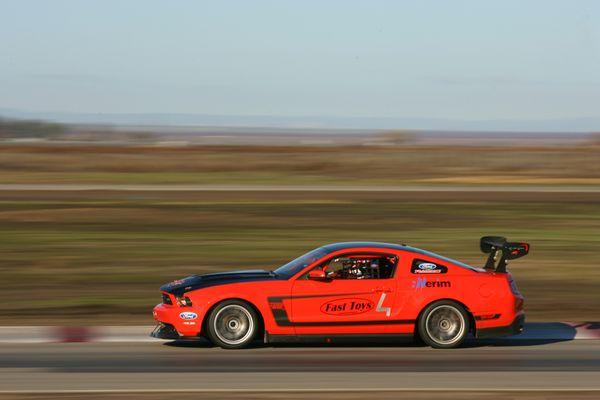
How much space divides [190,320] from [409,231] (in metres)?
16.4

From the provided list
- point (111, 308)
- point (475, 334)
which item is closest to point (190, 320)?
point (475, 334)

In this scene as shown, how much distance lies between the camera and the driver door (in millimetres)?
10867

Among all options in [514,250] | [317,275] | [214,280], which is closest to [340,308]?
[317,275]

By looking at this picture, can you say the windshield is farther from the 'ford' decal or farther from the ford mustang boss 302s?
the 'ford' decal

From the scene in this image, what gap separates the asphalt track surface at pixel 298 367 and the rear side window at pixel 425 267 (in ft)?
3.07

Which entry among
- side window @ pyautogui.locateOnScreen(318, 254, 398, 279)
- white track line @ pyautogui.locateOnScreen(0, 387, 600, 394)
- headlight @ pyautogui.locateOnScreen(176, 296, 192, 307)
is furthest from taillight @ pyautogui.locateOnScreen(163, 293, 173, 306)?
white track line @ pyautogui.locateOnScreen(0, 387, 600, 394)

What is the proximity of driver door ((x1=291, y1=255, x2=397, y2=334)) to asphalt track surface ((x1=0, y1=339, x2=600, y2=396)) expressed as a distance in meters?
0.30

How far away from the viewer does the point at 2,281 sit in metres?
17.8

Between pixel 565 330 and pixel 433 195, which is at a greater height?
pixel 433 195

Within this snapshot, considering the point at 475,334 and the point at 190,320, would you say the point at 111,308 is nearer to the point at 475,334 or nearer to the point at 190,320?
the point at 190,320

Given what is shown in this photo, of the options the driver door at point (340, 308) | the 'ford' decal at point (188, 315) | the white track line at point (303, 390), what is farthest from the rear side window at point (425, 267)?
the 'ford' decal at point (188, 315)

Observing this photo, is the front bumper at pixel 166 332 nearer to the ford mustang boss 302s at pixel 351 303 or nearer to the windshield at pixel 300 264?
the ford mustang boss 302s at pixel 351 303

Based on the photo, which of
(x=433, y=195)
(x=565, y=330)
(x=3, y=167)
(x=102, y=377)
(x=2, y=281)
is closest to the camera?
(x=102, y=377)

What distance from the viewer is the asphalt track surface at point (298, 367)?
9.19 meters
